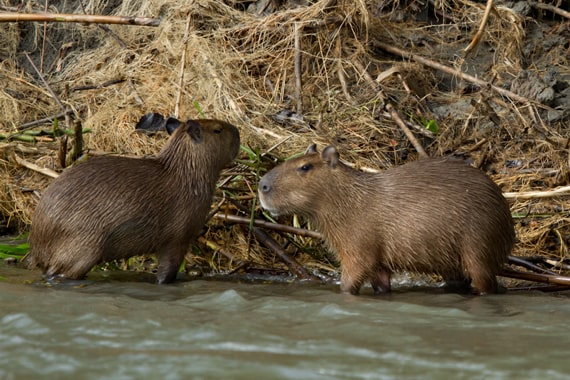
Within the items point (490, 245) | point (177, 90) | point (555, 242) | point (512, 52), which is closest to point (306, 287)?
point (490, 245)

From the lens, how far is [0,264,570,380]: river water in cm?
358

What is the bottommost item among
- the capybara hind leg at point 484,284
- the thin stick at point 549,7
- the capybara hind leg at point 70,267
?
the capybara hind leg at point 70,267

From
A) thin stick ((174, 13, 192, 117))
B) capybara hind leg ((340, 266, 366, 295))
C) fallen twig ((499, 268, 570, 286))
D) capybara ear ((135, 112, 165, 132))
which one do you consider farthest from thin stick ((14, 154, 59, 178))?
fallen twig ((499, 268, 570, 286))

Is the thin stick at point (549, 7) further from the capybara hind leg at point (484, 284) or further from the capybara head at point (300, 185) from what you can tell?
the capybara hind leg at point (484, 284)

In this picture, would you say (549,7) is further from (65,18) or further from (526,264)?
(65,18)

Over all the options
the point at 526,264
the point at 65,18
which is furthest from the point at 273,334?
the point at 65,18

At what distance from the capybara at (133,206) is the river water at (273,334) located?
0.24 m

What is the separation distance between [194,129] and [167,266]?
0.90 meters

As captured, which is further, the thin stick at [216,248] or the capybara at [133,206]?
the thin stick at [216,248]

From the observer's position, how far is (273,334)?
4.17 m

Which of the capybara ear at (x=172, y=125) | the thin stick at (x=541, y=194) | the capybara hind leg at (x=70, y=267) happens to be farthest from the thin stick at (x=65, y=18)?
the thin stick at (x=541, y=194)

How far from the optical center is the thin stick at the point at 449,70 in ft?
25.0

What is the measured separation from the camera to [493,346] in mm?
4023

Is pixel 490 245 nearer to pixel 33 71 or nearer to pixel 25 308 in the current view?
pixel 25 308
